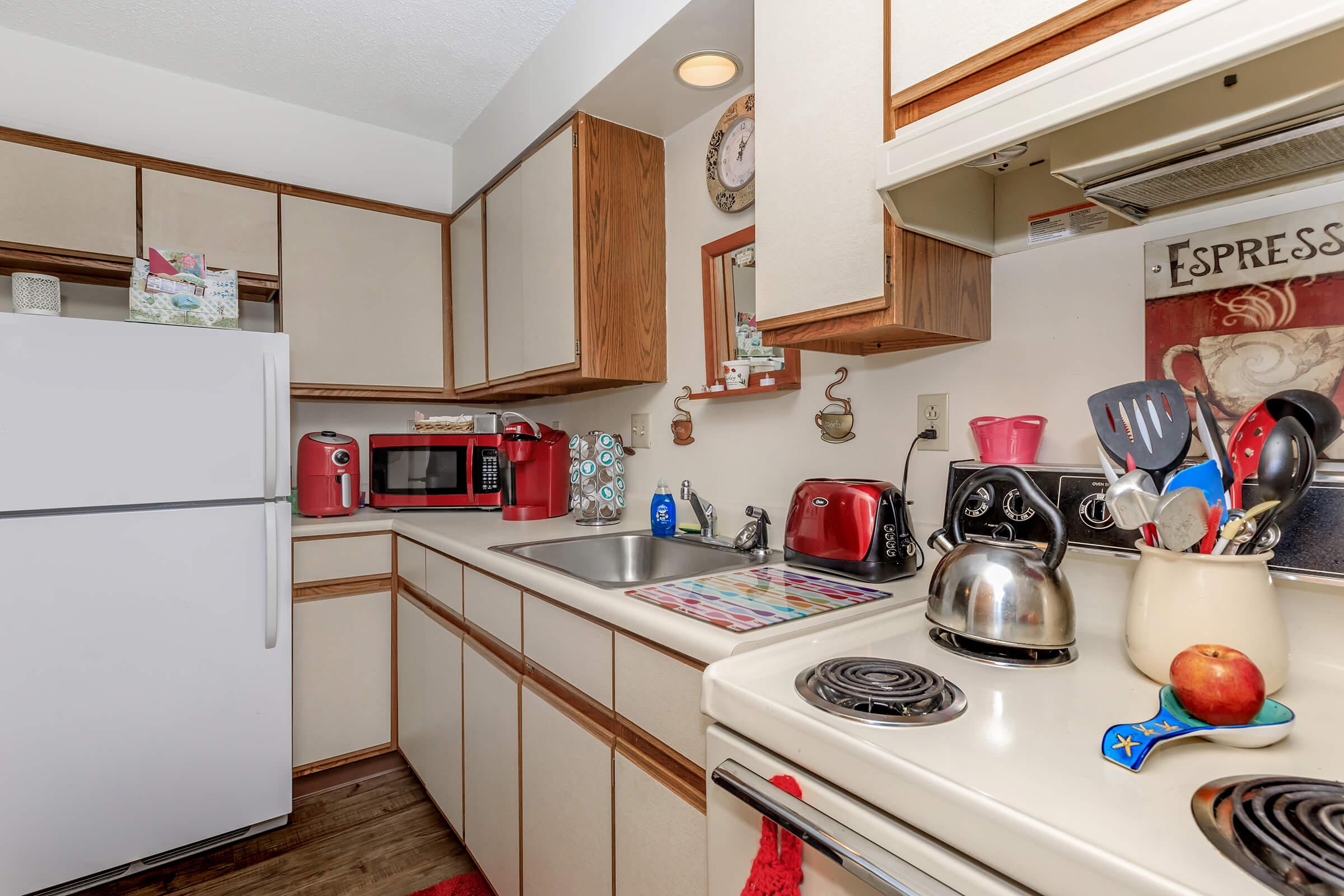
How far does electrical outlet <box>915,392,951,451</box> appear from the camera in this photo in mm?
1287

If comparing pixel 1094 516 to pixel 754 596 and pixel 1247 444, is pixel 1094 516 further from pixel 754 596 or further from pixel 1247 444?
pixel 754 596

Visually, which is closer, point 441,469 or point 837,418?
point 837,418

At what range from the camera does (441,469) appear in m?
2.53

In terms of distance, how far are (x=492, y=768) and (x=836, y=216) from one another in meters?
1.47

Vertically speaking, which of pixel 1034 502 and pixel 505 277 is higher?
pixel 505 277

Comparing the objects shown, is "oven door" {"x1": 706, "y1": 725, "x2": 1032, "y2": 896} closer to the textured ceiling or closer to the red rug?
the red rug

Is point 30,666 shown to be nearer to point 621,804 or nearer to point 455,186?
point 621,804

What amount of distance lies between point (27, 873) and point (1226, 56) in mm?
2832

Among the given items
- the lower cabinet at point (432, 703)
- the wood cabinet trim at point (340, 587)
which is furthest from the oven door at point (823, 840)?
the wood cabinet trim at point (340, 587)

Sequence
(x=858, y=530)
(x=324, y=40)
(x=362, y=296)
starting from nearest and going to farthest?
(x=858, y=530), (x=324, y=40), (x=362, y=296)

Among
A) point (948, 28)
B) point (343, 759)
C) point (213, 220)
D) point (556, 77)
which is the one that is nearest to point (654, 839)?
point (948, 28)

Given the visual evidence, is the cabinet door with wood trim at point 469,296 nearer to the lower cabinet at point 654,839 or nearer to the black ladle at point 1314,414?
the lower cabinet at point 654,839

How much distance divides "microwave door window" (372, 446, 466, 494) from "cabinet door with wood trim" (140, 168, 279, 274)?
818 millimetres

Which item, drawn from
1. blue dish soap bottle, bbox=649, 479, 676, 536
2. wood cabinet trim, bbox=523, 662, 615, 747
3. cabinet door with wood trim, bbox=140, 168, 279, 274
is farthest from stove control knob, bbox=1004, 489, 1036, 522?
cabinet door with wood trim, bbox=140, 168, 279, 274
